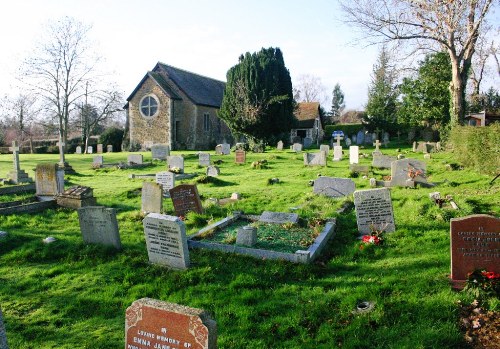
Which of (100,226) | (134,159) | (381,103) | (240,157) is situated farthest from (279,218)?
(381,103)

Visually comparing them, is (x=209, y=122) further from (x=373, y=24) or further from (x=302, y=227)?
(x=302, y=227)

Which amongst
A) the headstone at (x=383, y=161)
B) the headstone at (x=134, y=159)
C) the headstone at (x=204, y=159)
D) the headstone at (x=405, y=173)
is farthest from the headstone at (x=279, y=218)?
the headstone at (x=134, y=159)

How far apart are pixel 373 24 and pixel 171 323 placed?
22.0m

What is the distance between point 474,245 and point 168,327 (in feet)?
14.1

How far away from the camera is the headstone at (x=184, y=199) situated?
1017 cm

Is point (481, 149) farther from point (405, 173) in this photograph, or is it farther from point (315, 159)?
point (315, 159)

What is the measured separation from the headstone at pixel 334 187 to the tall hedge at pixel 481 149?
5.12m

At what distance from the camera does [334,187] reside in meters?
11.9

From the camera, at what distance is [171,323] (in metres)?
3.24

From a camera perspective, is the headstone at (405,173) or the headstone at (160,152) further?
the headstone at (160,152)

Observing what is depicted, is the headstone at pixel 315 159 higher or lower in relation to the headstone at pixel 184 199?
higher

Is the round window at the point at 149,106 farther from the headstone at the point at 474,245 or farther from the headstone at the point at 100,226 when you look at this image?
the headstone at the point at 474,245

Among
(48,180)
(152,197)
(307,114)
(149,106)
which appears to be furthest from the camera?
(307,114)

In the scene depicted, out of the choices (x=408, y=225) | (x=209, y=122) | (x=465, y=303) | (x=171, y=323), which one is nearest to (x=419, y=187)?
(x=408, y=225)
